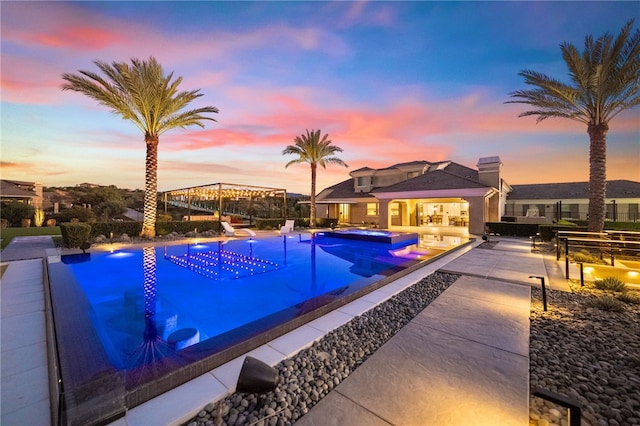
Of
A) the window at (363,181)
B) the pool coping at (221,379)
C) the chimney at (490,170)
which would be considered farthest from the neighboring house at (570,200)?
the pool coping at (221,379)

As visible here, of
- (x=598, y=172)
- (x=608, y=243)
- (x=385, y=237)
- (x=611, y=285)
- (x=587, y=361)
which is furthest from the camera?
(x=385, y=237)

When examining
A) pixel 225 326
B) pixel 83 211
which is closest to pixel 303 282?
pixel 225 326

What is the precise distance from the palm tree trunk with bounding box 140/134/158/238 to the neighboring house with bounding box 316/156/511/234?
59.1 ft

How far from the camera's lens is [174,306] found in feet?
20.0

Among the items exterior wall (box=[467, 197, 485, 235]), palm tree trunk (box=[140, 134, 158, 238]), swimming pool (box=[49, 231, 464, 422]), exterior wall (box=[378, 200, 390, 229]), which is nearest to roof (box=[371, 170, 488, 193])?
exterior wall (box=[467, 197, 485, 235])

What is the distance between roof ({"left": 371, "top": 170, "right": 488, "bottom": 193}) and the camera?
68.5 ft

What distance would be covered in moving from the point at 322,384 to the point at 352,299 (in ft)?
9.57

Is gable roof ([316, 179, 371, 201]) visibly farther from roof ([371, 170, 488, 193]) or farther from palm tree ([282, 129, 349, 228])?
palm tree ([282, 129, 349, 228])

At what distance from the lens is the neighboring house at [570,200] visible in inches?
1155

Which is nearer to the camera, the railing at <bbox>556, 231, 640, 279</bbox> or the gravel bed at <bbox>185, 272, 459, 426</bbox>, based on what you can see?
the gravel bed at <bbox>185, 272, 459, 426</bbox>

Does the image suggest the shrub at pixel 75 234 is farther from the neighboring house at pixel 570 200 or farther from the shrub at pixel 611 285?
the neighboring house at pixel 570 200

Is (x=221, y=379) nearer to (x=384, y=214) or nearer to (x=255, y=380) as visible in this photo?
(x=255, y=380)

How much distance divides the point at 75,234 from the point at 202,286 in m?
9.47

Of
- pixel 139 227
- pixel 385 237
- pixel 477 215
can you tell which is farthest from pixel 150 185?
pixel 477 215
